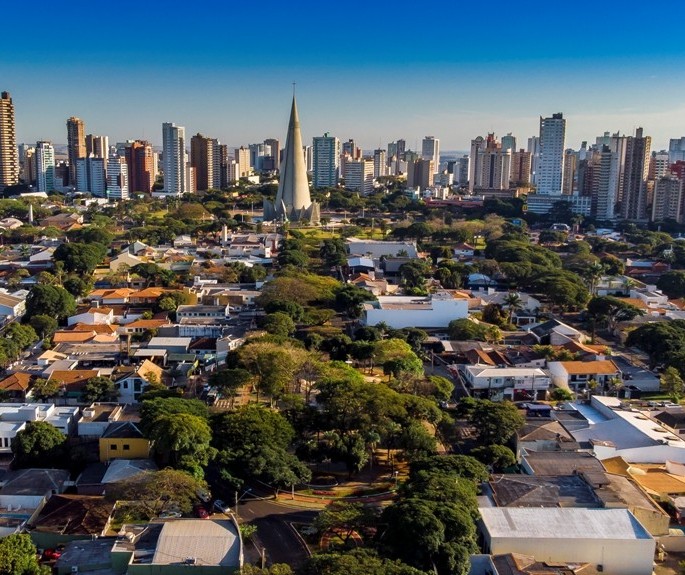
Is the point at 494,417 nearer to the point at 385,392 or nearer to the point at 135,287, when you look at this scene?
the point at 385,392

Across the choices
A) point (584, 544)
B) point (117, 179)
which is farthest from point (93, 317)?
point (117, 179)

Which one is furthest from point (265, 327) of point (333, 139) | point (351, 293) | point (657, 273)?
point (333, 139)

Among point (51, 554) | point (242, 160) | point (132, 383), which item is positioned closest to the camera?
point (51, 554)

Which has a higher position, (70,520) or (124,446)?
(124,446)

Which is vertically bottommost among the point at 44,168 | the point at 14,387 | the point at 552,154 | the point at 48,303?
the point at 14,387

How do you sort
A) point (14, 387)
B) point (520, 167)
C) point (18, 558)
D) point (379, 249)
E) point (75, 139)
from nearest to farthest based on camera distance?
point (18, 558) < point (14, 387) < point (379, 249) < point (75, 139) < point (520, 167)

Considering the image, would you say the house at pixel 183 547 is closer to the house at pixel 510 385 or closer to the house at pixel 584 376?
the house at pixel 510 385

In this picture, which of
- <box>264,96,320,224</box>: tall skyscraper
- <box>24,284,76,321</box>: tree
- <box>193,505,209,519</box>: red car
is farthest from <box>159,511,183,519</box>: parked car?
<box>264,96,320,224</box>: tall skyscraper

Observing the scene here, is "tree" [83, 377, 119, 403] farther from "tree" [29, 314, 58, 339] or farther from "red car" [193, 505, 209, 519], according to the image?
"tree" [29, 314, 58, 339]

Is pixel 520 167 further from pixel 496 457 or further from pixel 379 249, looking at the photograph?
pixel 496 457
